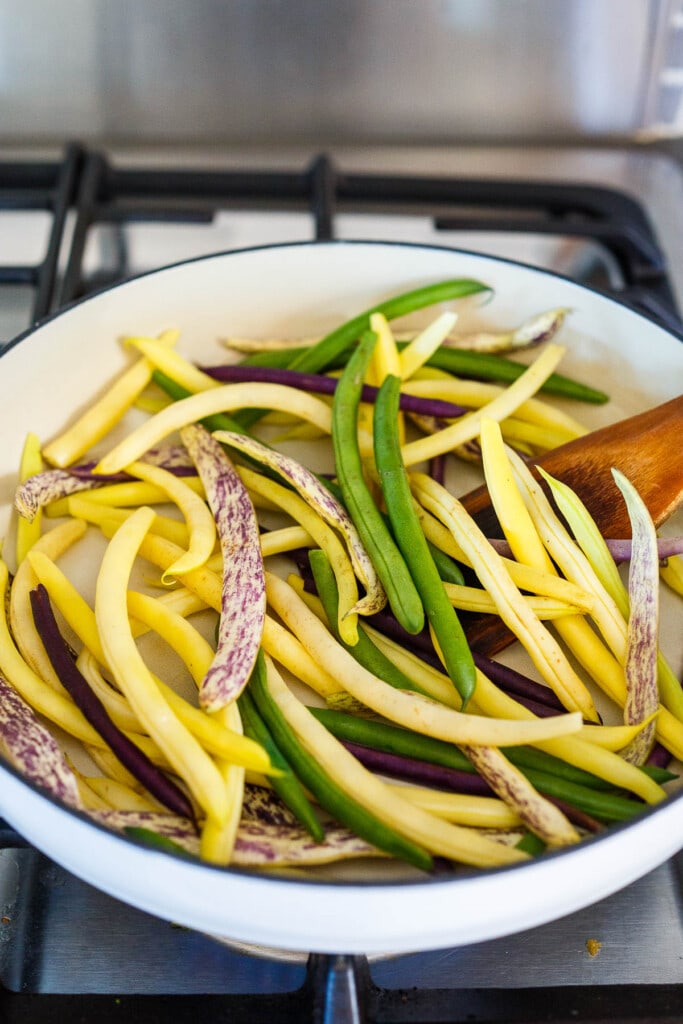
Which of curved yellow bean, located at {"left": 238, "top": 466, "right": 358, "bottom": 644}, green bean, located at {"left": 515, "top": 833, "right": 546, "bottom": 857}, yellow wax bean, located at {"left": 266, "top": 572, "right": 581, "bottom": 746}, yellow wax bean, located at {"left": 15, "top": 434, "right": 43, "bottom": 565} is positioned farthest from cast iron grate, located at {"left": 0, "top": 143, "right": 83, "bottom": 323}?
green bean, located at {"left": 515, "top": 833, "right": 546, "bottom": 857}

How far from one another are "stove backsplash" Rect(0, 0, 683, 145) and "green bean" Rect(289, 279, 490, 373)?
0.71 m

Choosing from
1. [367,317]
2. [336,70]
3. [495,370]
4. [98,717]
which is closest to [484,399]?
[495,370]

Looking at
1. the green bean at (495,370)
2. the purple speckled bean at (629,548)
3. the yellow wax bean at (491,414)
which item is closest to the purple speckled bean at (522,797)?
the purple speckled bean at (629,548)

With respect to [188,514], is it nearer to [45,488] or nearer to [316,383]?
[45,488]

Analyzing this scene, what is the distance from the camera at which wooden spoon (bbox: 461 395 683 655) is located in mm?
1228

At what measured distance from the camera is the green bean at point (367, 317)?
1507mm

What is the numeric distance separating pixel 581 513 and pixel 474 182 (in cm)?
95

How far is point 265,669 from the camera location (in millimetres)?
1089

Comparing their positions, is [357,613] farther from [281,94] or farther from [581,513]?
[281,94]

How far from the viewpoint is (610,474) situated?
128cm

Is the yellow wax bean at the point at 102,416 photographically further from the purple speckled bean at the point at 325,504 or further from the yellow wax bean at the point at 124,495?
the purple speckled bean at the point at 325,504

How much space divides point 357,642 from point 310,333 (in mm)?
670

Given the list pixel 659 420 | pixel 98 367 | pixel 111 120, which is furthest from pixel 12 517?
pixel 111 120

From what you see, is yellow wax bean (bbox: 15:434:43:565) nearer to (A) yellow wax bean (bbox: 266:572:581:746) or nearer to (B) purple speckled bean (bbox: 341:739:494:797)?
(A) yellow wax bean (bbox: 266:572:581:746)
